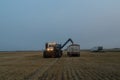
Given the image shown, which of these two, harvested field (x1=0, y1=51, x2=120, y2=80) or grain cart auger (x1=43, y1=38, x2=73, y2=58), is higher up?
grain cart auger (x1=43, y1=38, x2=73, y2=58)

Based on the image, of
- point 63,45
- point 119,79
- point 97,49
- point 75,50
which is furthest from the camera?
point 97,49

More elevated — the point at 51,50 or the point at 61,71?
the point at 51,50

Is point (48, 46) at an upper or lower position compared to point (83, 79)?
upper

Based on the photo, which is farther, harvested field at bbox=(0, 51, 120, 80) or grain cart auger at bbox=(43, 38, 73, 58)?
Result: grain cart auger at bbox=(43, 38, 73, 58)

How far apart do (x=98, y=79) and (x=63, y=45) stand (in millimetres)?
62009

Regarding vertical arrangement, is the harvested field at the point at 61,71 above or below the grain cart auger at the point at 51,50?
below

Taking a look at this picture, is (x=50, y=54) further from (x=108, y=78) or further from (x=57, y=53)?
(x=108, y=78)

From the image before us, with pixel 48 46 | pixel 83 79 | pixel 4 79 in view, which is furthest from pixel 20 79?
pixel 48 46

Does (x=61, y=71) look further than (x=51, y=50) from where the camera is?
No

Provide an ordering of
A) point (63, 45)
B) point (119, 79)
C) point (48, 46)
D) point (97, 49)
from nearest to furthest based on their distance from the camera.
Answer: point (119, 79) < point (48, 46) < point (63, 45) < point (97, 49)

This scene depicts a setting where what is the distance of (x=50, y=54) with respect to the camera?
63250 mm

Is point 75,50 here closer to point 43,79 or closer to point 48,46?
point 48,46

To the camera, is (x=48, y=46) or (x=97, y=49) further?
(x=97, y=49)

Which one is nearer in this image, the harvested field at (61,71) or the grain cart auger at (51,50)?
the harvested field at (61,71)
